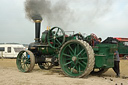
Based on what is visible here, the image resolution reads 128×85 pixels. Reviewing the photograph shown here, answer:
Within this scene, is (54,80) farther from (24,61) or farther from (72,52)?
(24,61)

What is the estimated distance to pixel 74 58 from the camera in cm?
667

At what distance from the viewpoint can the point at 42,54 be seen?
28.8 feet

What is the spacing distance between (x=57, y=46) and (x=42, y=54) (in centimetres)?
106

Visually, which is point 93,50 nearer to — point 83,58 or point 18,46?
point 83,58

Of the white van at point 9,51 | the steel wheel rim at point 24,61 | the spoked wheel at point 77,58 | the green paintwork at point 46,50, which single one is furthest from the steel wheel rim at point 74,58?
the white van at point 9,51

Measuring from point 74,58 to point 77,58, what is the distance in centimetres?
12

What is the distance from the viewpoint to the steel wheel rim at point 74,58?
21.7 ft

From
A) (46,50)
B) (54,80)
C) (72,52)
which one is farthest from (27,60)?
(54,80)

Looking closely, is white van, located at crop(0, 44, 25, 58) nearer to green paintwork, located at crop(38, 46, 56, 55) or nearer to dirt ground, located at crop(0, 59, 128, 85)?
green paintwork, located at crop(38, 46, 56, 55)

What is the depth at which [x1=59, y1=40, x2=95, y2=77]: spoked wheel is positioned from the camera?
20.3 feet

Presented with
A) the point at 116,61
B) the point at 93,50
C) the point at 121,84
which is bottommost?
the point at 121,84

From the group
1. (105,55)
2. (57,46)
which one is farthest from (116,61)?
(57,46)

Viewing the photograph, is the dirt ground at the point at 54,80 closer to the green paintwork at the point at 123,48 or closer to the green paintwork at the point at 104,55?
the green paintwork at the point at 104,55

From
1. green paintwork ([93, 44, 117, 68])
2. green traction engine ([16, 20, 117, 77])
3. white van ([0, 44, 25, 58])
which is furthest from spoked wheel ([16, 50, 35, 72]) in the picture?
white van ([0, 44, 25, 58])
